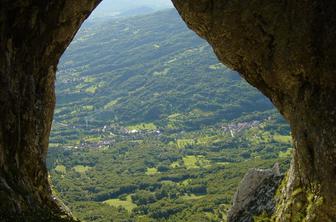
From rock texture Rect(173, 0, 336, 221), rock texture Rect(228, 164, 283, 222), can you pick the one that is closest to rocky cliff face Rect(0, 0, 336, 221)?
rock texture Rect(173, 0, 336, 221)

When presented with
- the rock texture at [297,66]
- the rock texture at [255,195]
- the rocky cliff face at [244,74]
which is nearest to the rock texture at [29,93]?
the rocky cliff face at [244,74]

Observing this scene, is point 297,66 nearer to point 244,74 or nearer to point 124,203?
point 244,74

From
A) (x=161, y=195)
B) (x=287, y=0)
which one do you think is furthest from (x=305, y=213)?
(x=161, y=195)

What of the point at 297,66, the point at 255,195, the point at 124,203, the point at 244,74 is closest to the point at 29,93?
the point at 244,74

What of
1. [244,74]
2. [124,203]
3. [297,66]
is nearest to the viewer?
[297,66]

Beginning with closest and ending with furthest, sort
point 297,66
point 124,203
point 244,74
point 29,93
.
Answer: point 297,66
point 29,93
point 244,74
point 124,203

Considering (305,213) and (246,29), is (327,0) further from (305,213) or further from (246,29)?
(305,213)

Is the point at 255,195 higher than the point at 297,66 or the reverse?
the reverse

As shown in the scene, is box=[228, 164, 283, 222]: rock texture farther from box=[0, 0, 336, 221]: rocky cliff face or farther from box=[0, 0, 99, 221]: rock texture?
box=[0, 0, 99, 221]: rock texture
